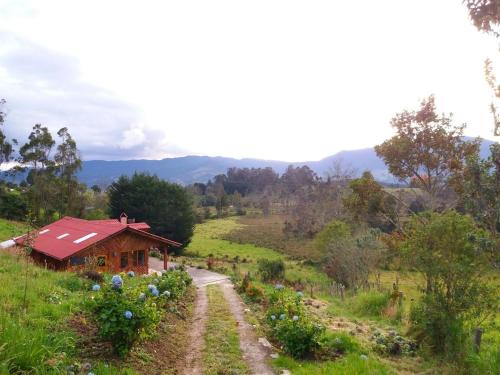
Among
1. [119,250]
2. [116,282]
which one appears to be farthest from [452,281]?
[119,250]

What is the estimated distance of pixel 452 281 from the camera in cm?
801

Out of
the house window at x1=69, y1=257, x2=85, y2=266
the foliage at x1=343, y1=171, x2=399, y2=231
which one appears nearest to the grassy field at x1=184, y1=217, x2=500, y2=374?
the foliage at x1=343, y1=171, x2=399, y2=231

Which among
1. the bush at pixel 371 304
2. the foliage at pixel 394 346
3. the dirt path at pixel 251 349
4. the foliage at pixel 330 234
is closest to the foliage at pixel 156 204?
the foliage at pixel 330 234

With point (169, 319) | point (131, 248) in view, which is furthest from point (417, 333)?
point (131, 248)

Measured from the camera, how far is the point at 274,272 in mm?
25000

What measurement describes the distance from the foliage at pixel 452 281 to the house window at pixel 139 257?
65.9ft

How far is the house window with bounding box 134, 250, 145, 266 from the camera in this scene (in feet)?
83.6

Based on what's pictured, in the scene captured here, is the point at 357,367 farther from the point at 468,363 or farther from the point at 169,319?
the point at 169,319

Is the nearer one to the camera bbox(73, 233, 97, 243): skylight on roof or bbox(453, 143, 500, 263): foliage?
bbox(453, 143, 500, 263): foliage

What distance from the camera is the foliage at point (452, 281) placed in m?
7.78

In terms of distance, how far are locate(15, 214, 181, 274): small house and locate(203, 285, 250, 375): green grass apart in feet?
36.1

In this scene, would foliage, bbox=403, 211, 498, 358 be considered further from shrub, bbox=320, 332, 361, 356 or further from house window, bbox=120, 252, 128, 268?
house window, bbox=120, 252, 128, 268

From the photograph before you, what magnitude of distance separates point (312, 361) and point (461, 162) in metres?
14.7

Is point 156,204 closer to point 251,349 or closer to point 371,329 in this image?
point 371,329
